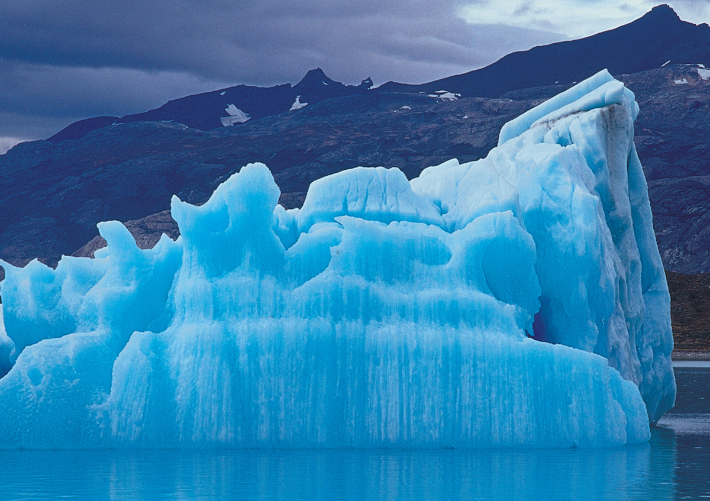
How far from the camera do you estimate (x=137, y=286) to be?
50.2 feet

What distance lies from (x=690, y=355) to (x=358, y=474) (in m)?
61.6

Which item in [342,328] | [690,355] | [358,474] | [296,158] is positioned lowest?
[358,474]

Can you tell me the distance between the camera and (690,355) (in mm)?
67375

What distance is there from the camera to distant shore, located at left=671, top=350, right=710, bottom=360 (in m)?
66.9

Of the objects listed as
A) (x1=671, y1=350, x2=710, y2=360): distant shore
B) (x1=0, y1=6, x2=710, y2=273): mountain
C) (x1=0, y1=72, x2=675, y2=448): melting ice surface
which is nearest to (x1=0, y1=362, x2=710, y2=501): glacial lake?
(x1=0, y1=72, x2=675, y2=448): melting ice surface

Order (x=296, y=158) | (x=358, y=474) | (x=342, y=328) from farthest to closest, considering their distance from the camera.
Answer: (x=296, y=158) < (x=342, y=328) < (x=358, y=474)

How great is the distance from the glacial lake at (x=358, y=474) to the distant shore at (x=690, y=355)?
5558cm

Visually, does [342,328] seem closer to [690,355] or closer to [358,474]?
[358,474]

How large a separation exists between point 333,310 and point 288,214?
2.84 metres

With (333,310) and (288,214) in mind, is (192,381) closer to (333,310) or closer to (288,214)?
(333,310)

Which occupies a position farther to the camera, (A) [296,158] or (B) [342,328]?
(A) [296,158]

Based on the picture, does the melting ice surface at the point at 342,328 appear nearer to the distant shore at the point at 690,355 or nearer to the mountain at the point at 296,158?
the distant shore at the point at 690,355

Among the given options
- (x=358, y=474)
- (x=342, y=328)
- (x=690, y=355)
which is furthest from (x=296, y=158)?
(x=358, y=474)

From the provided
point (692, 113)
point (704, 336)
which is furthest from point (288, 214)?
point (692, 113)
